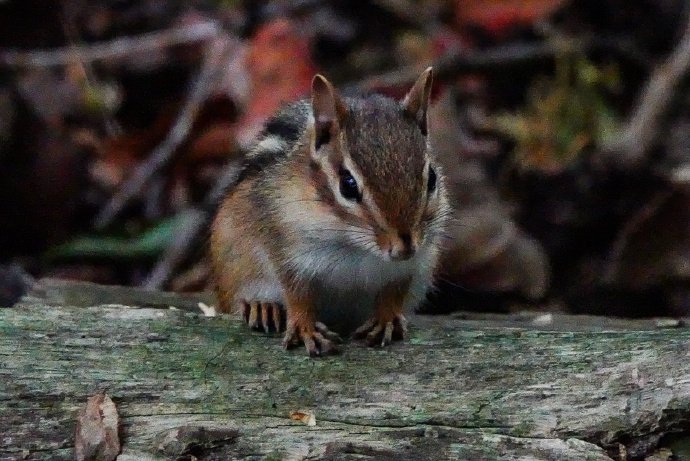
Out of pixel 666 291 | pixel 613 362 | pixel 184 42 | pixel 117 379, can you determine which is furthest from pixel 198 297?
pixel 184 42

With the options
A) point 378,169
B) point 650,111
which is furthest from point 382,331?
point 650,111

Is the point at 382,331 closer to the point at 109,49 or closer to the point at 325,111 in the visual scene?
the point at 325,111

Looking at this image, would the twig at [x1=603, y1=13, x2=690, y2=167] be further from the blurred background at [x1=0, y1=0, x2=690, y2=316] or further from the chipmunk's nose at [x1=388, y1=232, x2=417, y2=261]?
the chipmunk's nose at [x1=388, y1=232, x2=417, y2=261]

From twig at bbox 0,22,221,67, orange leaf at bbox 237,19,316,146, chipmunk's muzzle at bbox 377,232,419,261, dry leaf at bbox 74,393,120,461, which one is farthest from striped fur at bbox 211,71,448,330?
twig at bbox 0,22,221,67

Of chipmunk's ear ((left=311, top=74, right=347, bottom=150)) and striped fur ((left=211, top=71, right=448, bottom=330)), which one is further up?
chipmunk's ear ((left=311, top=74, right=347, bottom=150))

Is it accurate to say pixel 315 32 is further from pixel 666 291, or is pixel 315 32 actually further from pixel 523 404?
pixel 523 404

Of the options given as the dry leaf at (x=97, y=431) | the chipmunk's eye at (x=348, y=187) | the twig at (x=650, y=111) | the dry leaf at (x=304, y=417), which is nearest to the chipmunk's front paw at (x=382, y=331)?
the dry leaf at (x=304, y=417)

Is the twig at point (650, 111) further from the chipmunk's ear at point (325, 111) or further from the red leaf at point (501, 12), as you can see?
the chipmunk's ear at point (325, 111)
